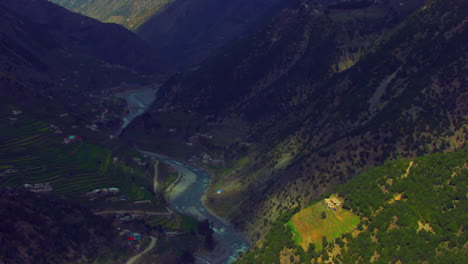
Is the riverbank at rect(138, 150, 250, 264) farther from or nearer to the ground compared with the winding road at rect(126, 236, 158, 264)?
nearer to the ground

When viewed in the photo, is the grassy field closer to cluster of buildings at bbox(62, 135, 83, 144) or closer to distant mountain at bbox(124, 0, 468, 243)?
distant mountain at bbox(124, 0, 468, 243)

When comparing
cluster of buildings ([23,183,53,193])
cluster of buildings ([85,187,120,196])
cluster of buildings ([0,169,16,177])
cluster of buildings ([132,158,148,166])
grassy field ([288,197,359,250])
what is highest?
grassy field ([288,197,359,250])

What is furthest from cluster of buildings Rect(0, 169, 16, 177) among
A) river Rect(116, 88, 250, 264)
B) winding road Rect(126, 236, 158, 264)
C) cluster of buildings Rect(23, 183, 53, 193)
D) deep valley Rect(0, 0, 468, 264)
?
river Rect(116, 88, 250, 264)

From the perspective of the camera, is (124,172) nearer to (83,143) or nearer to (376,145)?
(83,143)

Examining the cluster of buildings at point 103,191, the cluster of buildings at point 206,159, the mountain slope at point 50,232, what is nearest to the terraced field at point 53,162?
the cluster of buildings at point 103,191

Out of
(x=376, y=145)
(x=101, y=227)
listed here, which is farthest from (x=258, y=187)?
(x=101, y=227)
